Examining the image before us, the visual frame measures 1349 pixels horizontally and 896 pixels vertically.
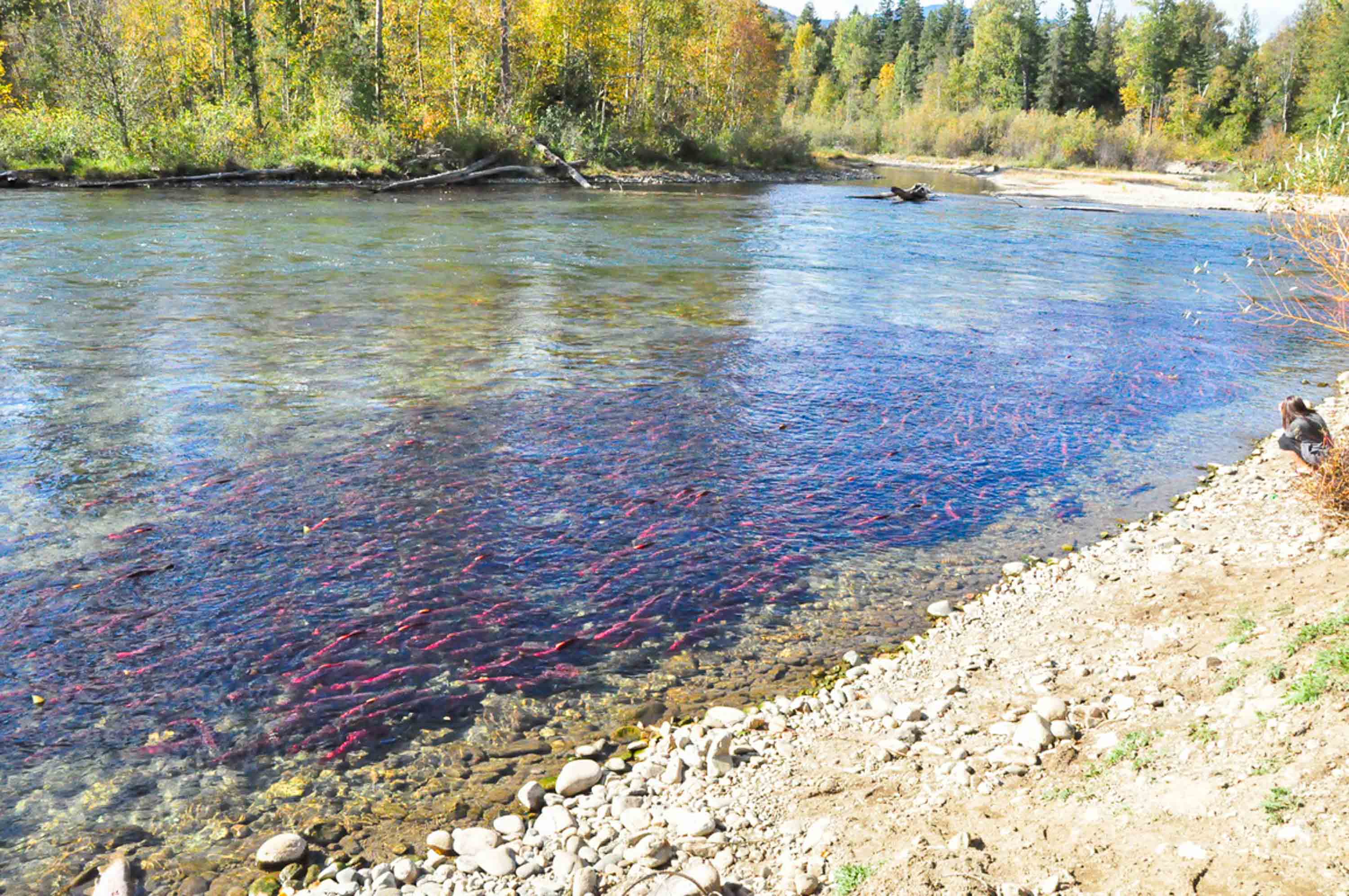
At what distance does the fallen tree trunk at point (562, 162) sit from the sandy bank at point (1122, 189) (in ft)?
80.2

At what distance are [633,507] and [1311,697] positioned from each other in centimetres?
588

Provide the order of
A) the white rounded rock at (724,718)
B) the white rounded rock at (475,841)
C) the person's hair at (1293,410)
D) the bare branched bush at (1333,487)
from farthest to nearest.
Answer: the person's hair at (1293,410) → the bare branched bush at (1333,487) → the white rounded rock at (724,718) → the white rounded rock at (475,841)

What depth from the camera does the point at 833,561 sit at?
27.4 ft

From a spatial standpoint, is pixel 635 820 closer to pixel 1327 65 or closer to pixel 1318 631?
pixel 1318 631

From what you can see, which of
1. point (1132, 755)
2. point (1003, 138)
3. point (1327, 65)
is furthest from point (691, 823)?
point (1327, 65)

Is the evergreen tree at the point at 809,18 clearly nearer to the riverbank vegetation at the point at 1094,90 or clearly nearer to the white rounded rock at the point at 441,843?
the riverbank vegetation at the point at 1094,90

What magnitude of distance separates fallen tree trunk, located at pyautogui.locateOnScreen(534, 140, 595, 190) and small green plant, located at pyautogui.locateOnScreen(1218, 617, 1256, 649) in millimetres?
44482

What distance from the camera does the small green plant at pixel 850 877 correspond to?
4023 millimetres

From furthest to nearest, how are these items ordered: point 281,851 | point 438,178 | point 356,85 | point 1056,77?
1. point 1056,77
2. point 438,178
3. point 356,85
4. point 281,851

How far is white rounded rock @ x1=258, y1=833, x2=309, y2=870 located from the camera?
4684mm

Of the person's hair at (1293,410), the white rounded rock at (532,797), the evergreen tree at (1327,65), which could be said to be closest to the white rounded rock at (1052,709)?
the white rounded rock at (532,797)

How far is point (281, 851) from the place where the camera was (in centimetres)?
471

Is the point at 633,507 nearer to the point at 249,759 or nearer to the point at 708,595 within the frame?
the point at 708,595

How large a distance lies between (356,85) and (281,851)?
149ft
